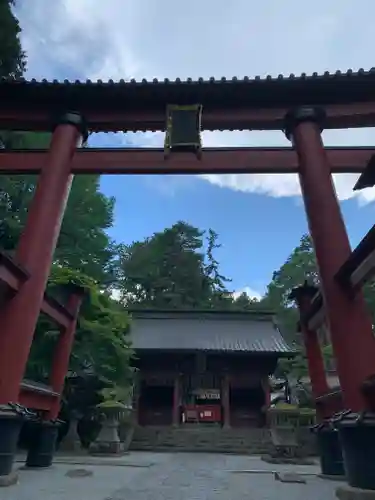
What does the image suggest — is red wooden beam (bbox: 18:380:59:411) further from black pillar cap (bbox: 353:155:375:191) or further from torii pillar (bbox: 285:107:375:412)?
black pillar cap (bbox: 353:155:375:191)

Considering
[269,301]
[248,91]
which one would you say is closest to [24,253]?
[248,91]

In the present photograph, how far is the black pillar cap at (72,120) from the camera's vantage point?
24.8ft

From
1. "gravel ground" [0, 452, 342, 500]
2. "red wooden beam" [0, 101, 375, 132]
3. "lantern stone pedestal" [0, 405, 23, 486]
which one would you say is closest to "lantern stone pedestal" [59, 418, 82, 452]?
"gravel ground" [0, 452, 342, 500]

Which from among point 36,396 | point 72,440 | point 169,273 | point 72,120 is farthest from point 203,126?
point 169,273

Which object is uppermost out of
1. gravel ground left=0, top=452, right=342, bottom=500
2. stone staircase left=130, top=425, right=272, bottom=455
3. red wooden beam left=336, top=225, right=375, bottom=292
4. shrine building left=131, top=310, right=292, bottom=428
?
shrine building left=131, top=310, right=292, bottom=428

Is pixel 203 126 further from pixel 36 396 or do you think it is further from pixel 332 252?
pixel 36 396

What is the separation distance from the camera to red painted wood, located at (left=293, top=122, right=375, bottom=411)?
16.9ft

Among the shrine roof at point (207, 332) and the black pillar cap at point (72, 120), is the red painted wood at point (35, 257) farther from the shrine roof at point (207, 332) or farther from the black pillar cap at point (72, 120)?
the shrine roof at point (207, 332)

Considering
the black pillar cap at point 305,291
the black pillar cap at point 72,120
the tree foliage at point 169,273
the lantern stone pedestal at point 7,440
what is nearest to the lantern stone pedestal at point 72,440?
the lantern stone pedestal at point 7,440

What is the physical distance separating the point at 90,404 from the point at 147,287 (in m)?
28.4

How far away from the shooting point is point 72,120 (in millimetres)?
7570

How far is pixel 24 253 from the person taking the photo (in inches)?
244

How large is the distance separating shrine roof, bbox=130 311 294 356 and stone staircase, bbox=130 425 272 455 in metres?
3.25

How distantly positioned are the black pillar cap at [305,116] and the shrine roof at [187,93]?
0.63 feet
